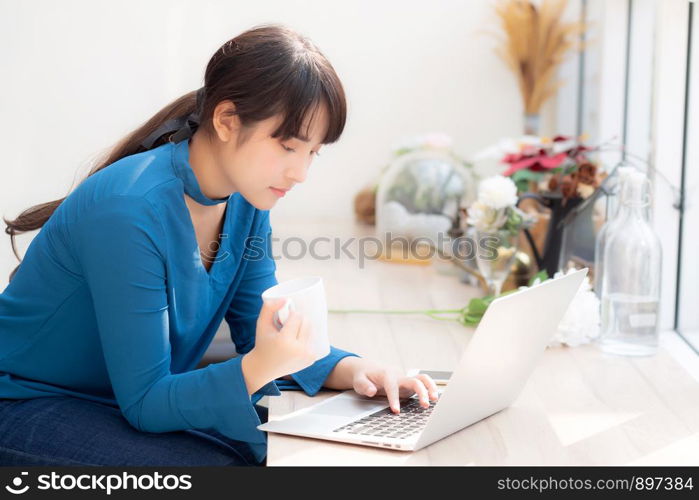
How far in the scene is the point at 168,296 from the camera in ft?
4.12

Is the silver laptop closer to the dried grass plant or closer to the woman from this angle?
the woman

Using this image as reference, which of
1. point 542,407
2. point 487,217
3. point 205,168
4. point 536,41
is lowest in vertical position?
point 542,407

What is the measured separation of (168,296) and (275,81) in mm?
322

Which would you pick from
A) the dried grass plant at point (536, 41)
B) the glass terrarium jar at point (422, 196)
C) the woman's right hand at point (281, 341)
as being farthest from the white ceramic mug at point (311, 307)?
the dried grass plant at point (536, 41)

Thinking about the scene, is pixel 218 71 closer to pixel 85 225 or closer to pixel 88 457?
pixel 85 225

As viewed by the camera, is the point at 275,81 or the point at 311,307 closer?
the point at 311,307

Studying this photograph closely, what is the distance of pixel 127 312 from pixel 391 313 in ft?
2.78

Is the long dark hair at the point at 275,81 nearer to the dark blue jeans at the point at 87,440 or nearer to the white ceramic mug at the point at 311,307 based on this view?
the white ceramic mug at the point at 311,307

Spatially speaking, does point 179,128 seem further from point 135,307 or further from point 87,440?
point 87,440

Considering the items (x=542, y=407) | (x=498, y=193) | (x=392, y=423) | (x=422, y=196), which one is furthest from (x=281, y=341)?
(x=422, y=196)

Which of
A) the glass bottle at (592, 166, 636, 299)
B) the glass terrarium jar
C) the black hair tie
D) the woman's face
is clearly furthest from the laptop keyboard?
the glass terrarium jar

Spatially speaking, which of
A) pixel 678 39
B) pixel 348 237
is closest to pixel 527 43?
pixel 348 237

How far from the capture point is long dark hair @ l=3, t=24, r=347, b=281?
3.89ft

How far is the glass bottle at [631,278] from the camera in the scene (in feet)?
5.32
